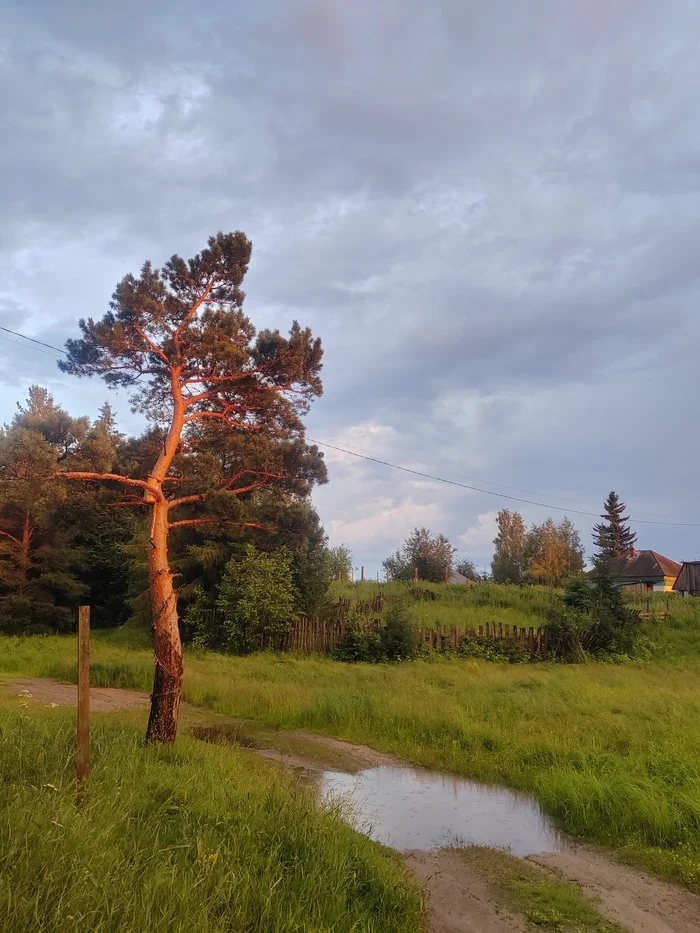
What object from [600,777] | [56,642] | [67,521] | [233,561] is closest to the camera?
[600,777]

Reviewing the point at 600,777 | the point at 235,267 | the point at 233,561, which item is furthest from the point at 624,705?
the point at 233,561

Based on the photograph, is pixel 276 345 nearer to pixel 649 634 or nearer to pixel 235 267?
pixel 235 267

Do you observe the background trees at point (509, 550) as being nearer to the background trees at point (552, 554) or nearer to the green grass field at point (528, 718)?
the background trees at point (552, 554)

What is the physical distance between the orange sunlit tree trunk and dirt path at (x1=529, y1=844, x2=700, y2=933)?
6.92 m

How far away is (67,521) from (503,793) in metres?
27.5

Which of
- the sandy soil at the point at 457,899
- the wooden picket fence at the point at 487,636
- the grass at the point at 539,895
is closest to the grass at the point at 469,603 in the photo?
the wooden picket fence at the point at 487,636

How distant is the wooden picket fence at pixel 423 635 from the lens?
20578 mm

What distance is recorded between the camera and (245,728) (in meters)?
11.7

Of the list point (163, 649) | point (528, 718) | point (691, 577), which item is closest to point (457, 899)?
point (163, 649)

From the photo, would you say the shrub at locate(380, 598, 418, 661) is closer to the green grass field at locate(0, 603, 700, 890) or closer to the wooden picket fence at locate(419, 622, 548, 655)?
the wooden picket fence at locate(419, 622, 548, 655)

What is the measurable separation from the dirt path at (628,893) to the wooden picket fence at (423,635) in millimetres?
14114

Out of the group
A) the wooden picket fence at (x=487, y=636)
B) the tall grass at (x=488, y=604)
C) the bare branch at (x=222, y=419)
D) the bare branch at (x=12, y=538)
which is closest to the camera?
the bare branch at (x=222, y=419)

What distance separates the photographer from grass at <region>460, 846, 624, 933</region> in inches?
190

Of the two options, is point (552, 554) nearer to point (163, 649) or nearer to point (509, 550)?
point (509, 550)
